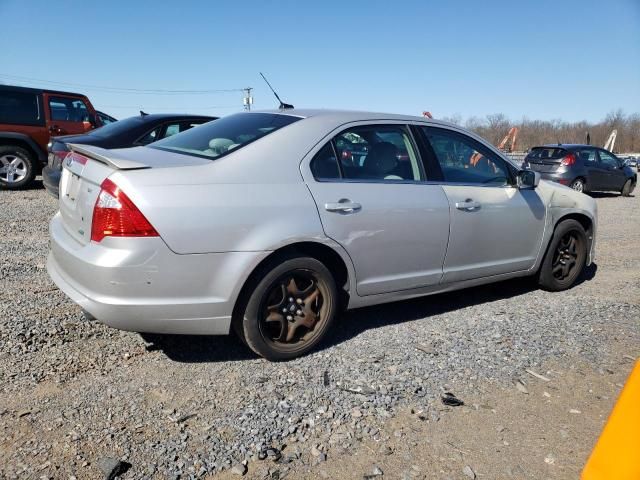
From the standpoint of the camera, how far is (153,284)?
2.90m

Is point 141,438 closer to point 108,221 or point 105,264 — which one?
point 105,264

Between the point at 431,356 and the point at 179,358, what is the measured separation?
167 centimetres

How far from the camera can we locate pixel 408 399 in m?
3.02

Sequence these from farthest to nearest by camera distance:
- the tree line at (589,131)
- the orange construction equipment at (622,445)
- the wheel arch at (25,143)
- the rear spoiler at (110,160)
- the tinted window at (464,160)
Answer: the tree line at (589,131) → the wheel arch at (25,143) → the tinted window at (464,160) → the rear spoiler at (110,160) → the orange construction equipment at (622,445)

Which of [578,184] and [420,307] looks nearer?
[420,307]

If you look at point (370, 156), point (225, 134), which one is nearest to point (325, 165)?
point (370, 156)

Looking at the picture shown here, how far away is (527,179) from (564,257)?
3.65ft

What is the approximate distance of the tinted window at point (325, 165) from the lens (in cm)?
349

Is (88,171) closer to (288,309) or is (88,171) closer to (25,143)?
(288,309)

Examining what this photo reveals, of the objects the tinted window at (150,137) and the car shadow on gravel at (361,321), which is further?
the tinted window at (150,137)

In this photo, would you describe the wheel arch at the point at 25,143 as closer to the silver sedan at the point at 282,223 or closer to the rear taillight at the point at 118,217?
the silver sedan at the point at 282,223

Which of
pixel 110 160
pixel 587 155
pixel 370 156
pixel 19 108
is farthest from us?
pixel 587 155

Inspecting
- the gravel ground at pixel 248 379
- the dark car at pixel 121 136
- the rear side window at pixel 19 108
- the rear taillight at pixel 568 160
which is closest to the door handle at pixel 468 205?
the gravel ground at pixel 248 379

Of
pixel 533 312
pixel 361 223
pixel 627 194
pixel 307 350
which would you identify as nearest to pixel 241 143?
pixel 361 223
